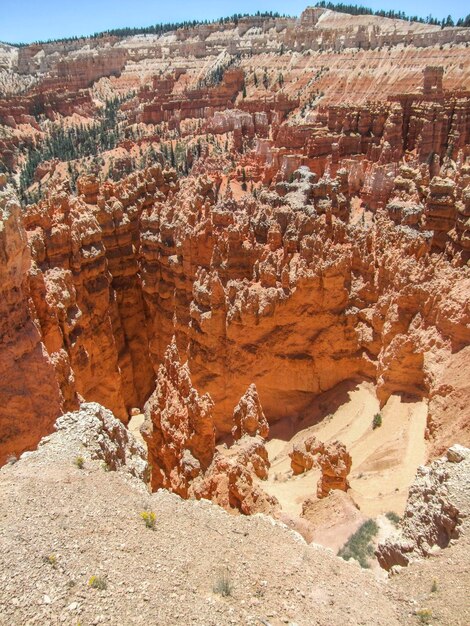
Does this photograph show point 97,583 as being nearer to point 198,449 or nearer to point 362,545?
point 362,545

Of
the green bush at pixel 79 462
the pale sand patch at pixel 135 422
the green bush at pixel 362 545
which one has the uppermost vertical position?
the green bush at pixel 79 462

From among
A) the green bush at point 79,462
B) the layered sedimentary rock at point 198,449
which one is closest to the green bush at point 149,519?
the green bush at point 79,462

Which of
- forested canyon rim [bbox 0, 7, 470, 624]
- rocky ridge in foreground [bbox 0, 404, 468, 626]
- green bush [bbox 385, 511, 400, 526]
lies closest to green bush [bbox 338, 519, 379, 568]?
forested canyon rim [bbox 0, 7, 470, 624]

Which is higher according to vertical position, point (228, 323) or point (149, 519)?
point (149, 519)

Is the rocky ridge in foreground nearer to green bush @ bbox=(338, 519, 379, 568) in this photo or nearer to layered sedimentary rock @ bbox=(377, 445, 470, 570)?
layered sedimentary rock @ bbox=(377, 445, 470, 570)

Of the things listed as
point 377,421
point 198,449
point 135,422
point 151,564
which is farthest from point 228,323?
point 151,564

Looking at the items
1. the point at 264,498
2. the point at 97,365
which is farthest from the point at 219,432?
the point at 264,498

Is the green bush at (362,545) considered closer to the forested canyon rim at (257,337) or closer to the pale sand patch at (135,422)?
the forested canyon rim at (257,337)

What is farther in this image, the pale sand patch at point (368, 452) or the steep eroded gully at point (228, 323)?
the pale sand patch at point (368, 452)

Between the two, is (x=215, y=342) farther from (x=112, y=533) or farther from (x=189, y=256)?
(x=112, y=533)
